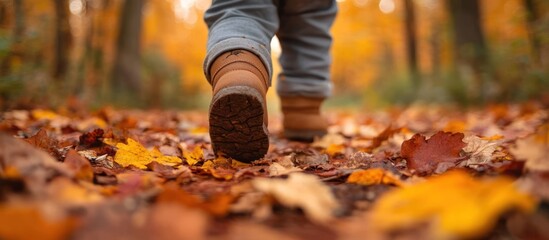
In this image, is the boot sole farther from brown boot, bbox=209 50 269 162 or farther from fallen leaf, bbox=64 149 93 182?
fallen leaf, bbox=64 149 93 182

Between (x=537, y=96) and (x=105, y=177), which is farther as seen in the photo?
(x=537, y=96)

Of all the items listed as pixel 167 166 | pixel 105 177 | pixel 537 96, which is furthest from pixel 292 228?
pixel 537 96

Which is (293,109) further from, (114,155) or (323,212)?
(323,212)

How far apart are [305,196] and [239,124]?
64 cm

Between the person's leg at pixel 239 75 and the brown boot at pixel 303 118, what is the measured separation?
2.09ft

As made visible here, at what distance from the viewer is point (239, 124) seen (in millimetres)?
1326

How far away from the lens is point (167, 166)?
4.07ft

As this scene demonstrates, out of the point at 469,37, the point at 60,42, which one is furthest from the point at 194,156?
the point at 469,37

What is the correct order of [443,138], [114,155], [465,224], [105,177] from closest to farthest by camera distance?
1. [465,224]
2. [105,177]
3. [443,138]
4. [114,155]

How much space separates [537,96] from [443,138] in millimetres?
4123

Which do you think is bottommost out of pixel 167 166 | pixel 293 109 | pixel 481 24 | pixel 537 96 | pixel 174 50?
pixel 167 166

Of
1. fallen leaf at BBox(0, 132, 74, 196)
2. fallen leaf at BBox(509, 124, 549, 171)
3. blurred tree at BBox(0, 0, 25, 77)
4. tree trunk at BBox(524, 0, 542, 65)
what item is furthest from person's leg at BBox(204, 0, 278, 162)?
tree trunk at BBox(524, 0, 542, 65)

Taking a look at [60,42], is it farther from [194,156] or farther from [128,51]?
[194,156]

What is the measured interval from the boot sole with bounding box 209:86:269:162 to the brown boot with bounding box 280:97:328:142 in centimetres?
81
